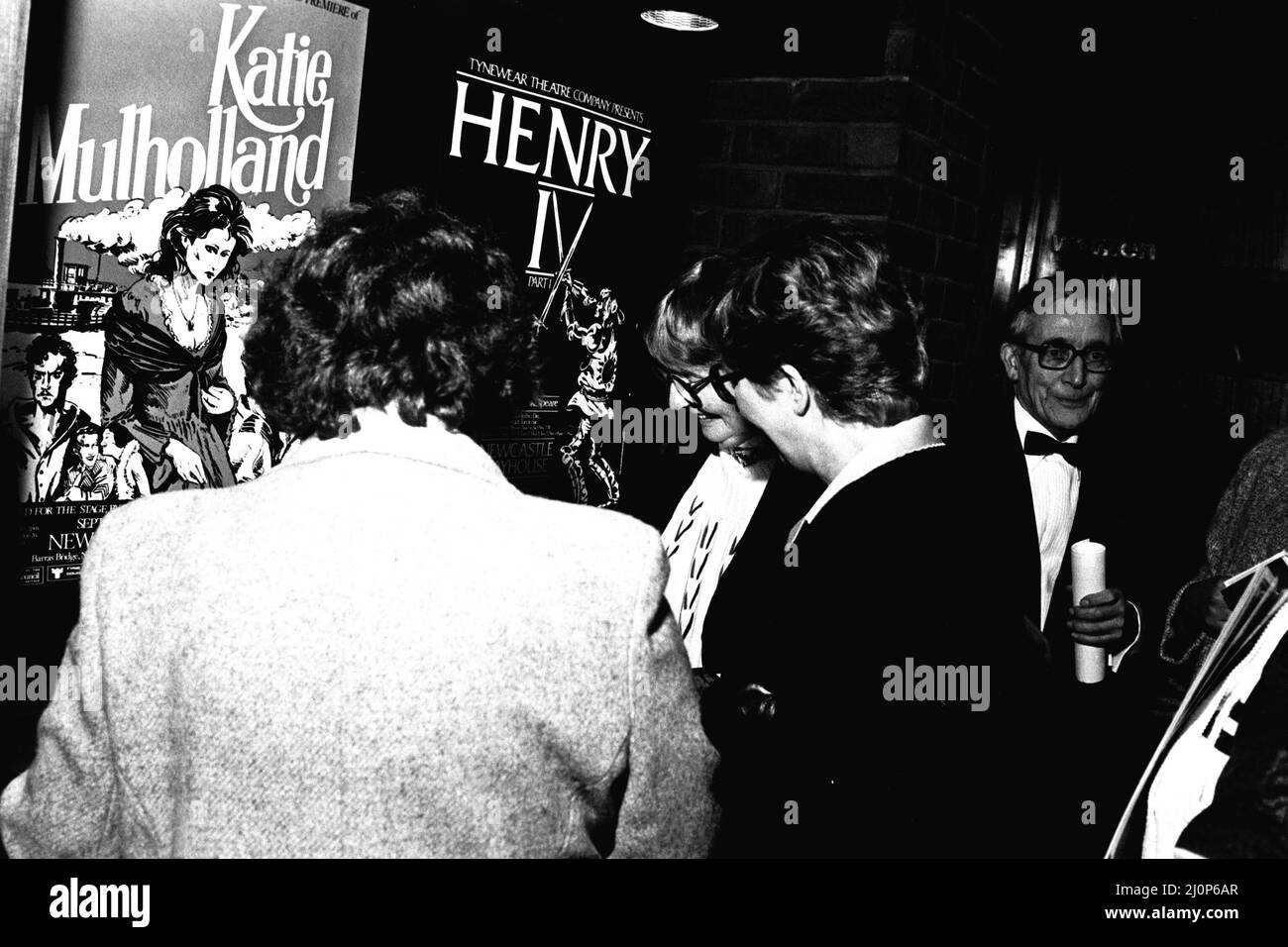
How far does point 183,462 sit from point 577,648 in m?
1.00

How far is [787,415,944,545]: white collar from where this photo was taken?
1.76 m

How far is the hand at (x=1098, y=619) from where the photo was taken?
2.53 meters

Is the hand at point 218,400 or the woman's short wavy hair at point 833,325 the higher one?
the woman's short wavy hair at point 833,325

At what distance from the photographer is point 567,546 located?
1234mm

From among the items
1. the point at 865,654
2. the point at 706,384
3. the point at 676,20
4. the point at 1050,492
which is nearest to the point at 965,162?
the point at 1050,492

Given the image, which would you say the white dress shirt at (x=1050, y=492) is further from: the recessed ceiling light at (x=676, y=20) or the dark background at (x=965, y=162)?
the recessed ceiling light at (x=676, y=20)

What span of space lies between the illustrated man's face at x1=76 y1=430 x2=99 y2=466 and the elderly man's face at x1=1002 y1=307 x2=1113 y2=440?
226cm

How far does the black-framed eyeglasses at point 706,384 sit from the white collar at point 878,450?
9.4 inches

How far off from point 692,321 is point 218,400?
2.77ft

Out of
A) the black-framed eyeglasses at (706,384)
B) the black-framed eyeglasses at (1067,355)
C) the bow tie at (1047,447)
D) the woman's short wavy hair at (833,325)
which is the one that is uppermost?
the black-framed eyeglasses at (1067,355)

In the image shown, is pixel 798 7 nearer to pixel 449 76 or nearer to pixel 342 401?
pixel 449 76

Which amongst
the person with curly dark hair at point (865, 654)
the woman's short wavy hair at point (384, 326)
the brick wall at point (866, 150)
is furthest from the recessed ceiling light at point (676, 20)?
the woman's short wavy hair at point (384, 326)

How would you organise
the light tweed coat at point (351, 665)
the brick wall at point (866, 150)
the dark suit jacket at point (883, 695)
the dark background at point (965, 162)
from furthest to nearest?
1. the brick wall at point (866, 150)
2. the dark background at point (965, 162)
3. the dark suit jacket at point (883, 695)
4. the light tweed coat at point (351, 665)

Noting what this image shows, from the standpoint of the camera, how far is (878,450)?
70.3 inches
